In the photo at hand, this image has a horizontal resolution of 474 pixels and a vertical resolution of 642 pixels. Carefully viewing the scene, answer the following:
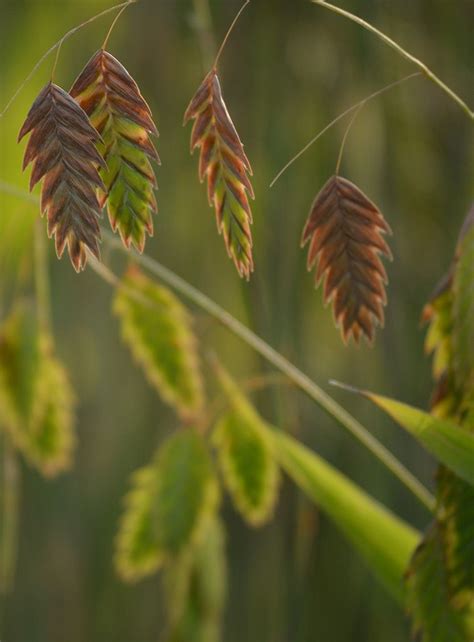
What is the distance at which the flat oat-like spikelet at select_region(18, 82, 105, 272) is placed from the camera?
0.43 m

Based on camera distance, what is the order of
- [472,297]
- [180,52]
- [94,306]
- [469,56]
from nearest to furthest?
[472,297] < [469,56] < [180,52] < [94,306]

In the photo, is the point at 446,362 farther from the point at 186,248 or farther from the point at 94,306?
the point at 94,306

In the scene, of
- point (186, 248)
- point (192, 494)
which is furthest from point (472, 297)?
point (186, 248)

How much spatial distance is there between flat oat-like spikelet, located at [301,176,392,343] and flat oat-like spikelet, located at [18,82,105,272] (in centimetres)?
12

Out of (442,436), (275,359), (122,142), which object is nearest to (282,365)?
(275,359)

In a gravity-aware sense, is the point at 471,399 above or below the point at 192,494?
above

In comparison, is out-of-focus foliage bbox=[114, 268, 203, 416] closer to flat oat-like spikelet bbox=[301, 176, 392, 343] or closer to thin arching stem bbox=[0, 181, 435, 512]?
thin arching stem bbox=[0, 181, 435, 512]

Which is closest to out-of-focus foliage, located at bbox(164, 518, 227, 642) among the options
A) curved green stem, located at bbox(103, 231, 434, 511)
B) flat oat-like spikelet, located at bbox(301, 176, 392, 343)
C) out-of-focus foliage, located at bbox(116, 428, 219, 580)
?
out-of-focus foliage, located at bbox(116, 428, 219, 580)

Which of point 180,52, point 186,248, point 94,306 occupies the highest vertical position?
point 180,52

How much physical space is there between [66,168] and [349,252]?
0.15 meters

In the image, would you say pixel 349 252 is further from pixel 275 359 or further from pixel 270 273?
pixel 270 273

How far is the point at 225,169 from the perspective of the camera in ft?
1.48

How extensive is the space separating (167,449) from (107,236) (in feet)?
0.54

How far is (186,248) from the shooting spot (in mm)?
1532
